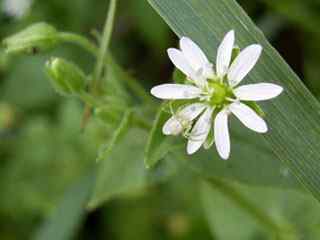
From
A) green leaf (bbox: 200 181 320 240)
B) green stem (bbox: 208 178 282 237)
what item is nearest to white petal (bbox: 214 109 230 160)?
green stem (bbox: 208 178 282 237)

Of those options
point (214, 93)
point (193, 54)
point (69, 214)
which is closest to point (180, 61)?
point (193, 54)

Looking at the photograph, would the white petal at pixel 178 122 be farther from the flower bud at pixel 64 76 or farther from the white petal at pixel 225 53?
the flower bud at pixel 64 76

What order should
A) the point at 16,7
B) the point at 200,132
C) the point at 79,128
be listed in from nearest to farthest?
the point at 200,132 < the point at 79,128 < the point at 16,7

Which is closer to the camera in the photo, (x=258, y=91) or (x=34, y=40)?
(x=258, y=91)

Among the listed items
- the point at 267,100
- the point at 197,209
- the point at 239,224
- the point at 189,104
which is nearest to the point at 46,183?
the point at 197,209

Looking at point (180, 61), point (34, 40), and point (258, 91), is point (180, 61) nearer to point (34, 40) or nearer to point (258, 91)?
point (258, 91)

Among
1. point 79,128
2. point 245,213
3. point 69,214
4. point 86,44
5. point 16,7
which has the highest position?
point 16,7

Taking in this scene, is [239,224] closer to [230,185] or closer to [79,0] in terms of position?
[230,185]
